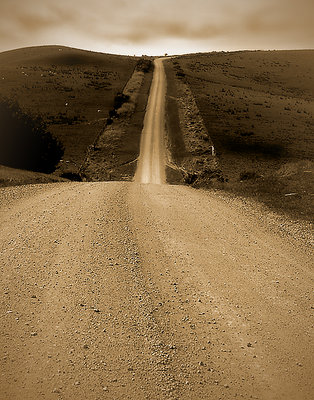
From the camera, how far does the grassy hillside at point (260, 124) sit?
20922 millimetres

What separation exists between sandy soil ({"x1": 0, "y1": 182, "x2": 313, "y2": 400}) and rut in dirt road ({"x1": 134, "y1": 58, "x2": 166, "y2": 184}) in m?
A: 13.7

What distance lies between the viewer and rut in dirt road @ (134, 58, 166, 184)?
92.7 ft

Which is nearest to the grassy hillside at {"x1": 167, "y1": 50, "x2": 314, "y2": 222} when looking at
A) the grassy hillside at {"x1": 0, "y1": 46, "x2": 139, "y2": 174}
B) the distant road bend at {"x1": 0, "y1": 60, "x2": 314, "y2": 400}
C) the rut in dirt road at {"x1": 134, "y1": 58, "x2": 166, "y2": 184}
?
the rut in dirt road at {"x1": 134, "y1": 58, "x2": 166, "y2": 184}

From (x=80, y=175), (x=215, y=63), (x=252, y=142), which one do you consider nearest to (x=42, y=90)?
(x=80, y=175)

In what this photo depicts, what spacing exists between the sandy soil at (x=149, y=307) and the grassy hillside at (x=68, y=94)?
18.4 m

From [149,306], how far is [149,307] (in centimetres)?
4

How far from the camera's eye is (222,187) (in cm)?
2175

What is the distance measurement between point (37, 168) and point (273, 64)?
85.8 m

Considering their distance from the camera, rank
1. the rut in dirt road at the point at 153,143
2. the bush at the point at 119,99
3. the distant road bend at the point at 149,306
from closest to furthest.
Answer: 1. the distant road bend at the point at 149,306
2. the rut in dirt road at the point at 153,143
3. the bush at the point at 119,99

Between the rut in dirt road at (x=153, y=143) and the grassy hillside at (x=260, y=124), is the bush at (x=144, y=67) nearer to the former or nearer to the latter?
the grassy hillside at (x=260, y=124)

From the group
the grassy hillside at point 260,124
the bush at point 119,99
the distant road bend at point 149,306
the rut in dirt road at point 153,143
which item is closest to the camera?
the distant road bend at point 149,306

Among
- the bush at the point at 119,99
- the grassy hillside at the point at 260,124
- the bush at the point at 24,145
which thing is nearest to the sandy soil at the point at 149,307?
the grassy hillside at the point at 260,124

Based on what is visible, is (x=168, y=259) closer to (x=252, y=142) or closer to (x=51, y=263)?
(x=51, y=263)

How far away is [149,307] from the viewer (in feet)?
27.7
